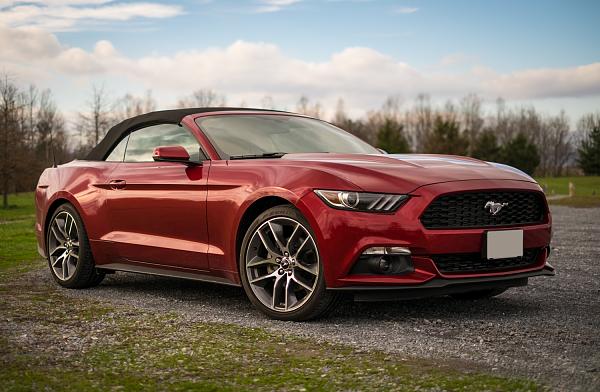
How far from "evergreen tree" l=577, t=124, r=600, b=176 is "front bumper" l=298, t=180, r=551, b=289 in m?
76.8

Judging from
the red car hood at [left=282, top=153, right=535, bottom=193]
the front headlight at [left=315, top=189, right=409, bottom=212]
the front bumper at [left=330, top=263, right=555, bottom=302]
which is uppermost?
the red car hood at [left=282, top=153, right=535, bottom=193]

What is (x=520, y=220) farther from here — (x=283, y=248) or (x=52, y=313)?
(x=52, y=313)

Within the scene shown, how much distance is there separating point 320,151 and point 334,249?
1470 millimetres

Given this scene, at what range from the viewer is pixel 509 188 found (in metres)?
5.34

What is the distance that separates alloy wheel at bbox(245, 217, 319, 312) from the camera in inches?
208

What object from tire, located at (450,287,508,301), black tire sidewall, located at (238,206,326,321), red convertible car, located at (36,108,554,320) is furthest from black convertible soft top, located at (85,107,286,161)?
tire, located at (450,287,508,301)

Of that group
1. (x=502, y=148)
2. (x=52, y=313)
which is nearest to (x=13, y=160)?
(x=52, y=313)

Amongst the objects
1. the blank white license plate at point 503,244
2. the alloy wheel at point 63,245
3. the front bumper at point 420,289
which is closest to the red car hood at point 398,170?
the blank white license plate at point 503,244

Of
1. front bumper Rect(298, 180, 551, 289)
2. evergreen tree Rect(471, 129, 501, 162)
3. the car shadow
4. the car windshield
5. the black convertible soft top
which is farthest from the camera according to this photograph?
evergreen tree Rect(471, 129, 501, 162)

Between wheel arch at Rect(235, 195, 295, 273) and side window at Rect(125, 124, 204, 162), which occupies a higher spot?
side window at Rect(125, 124, 204, 162)

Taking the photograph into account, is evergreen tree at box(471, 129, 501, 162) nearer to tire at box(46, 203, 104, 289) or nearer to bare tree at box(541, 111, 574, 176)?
bare tree at box(541, 111, 574, 176)

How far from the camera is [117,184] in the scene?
6773 mm

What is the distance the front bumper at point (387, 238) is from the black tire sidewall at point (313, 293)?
0.27 ft

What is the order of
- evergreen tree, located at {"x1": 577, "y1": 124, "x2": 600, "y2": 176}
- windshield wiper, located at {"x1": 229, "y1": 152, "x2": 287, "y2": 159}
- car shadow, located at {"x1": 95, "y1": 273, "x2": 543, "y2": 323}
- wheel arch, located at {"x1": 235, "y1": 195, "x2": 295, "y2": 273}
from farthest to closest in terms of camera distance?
evergreen tree, located at {"x1": 577, "y1": 124, "x2": 600, "y2": 176} → windshield wiper, located at {"x1": 229, "y1": 152, "x2": 287, "y2": 159} → car shadow, located at {"x1": 95, "y1": 273, "x2": 543, "y2": 323} → wheel arch, located at {"x1": 235, "y1": 195, "x2": 295, "y2": 273}
